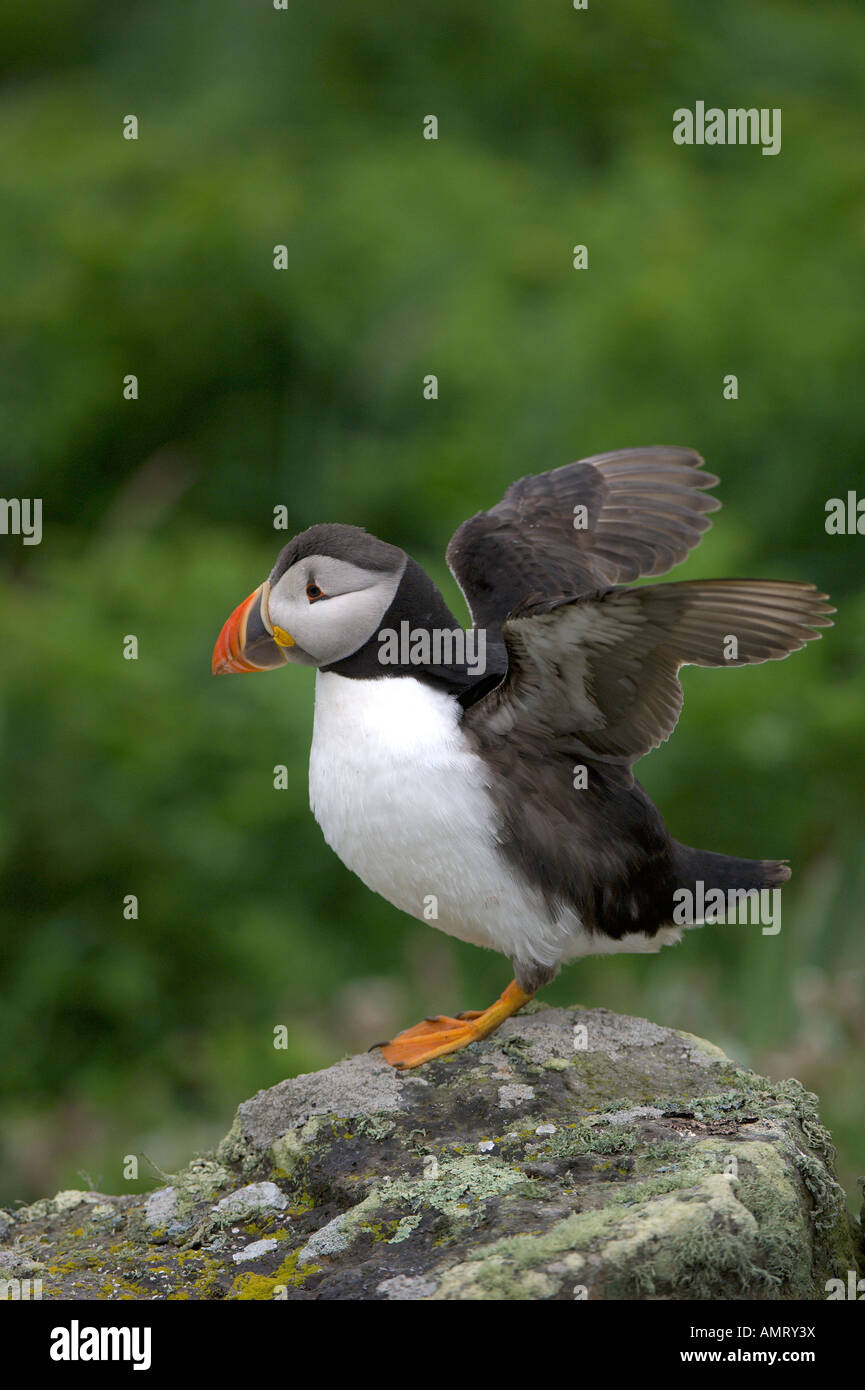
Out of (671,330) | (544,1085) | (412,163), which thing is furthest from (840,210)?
(544,1085)

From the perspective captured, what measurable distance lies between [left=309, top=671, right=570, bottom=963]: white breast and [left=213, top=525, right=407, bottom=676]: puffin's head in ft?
0.50

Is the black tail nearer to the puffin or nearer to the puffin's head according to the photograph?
the puffin

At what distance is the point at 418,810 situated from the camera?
437 cm

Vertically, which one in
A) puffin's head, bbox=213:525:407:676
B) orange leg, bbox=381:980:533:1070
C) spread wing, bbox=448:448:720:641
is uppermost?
spread wing, bbox=448:448:720:641

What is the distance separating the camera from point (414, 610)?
4.55 meters

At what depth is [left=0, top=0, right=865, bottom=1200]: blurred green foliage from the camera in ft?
22.6

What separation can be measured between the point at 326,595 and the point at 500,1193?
1637mm

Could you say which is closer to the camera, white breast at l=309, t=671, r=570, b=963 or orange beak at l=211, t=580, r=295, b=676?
white breast at l=309, t=671, r=570, b=963

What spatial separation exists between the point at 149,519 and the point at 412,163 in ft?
11.3

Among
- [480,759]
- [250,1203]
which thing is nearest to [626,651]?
[480,759]

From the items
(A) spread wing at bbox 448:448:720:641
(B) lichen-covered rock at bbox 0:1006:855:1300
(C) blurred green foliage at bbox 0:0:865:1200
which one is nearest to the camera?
(B) lichen-covered rock at bbox 0:1006:855:1300

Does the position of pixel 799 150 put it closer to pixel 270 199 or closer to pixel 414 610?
pixel 270 199

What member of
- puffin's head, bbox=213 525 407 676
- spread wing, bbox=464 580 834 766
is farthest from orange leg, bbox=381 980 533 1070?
puffin's head, bbox=213 525 407 676

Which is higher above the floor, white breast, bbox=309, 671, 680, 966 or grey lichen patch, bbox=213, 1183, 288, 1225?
white breast, bbox=309, 671, 680, 966
